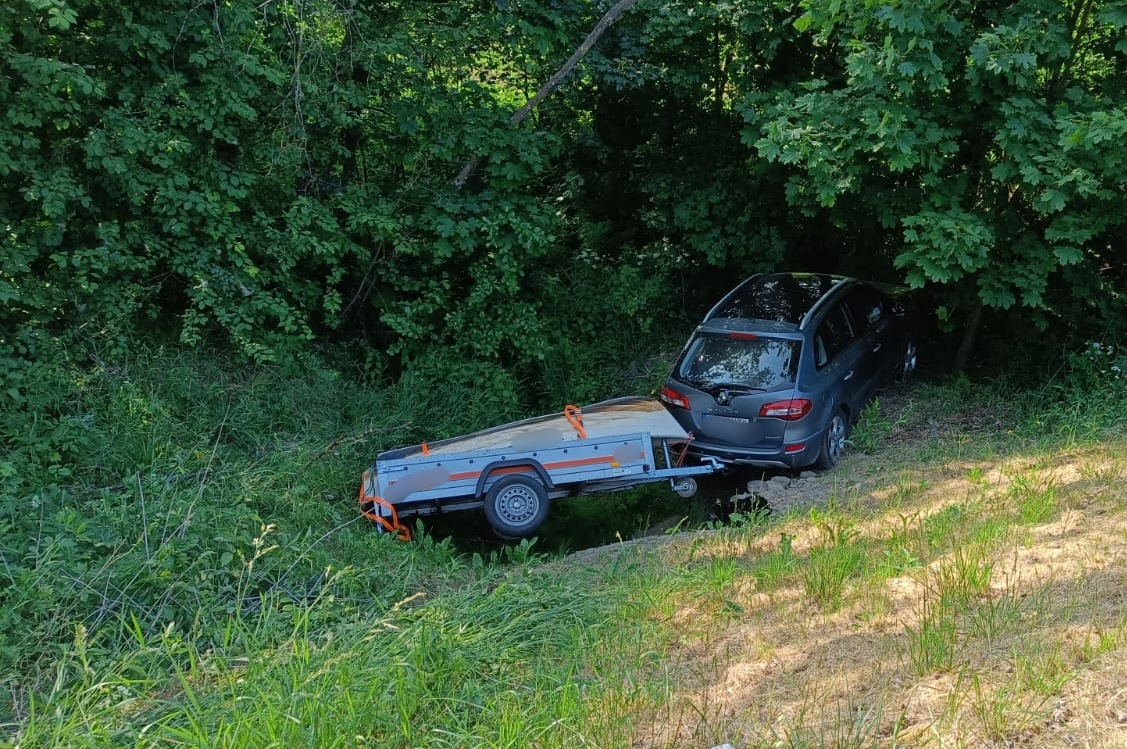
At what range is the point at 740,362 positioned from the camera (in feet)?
24.6

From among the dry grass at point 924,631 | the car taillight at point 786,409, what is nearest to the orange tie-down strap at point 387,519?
the dry grass at point 924,631

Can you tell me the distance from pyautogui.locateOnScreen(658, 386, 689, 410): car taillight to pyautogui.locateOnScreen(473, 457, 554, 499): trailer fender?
1746 millimetres

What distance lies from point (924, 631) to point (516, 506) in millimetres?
3786

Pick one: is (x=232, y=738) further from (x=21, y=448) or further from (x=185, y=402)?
(x=185, y=402)

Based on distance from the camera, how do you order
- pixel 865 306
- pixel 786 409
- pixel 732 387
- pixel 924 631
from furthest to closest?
pixel 865 306
pixel 732 387
pixel 786 409
pixel 924 631

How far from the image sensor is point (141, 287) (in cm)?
761

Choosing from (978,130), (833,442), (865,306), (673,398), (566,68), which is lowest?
(833,442)

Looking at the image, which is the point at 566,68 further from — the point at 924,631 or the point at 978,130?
the point at 924,631

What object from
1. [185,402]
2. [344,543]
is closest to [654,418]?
[344,543]

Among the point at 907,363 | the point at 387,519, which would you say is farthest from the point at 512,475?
the point at 907,363

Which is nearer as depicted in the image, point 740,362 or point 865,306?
point 740,362

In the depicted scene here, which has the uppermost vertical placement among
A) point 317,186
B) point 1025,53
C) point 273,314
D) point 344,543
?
point 1025,53

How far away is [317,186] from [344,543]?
15.4ft

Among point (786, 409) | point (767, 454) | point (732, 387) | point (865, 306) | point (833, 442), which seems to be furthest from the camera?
point (865, 306)
